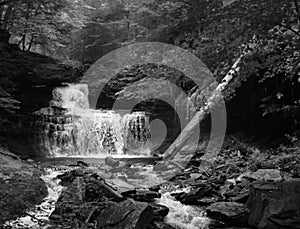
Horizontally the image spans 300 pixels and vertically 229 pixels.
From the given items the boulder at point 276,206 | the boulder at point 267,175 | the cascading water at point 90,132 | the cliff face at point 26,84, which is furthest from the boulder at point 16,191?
the cascading water at point 90,132

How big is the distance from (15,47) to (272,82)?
38.8ft

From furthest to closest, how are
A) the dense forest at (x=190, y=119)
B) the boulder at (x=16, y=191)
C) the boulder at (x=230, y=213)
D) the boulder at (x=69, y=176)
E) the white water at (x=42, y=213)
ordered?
the boulder at (x=69, y=176) → the boulder at (x=230, y=213) → the boulder at (x=16, y=191) → the white water at (x=42, y=213) → the dense forest at (x=190, y=119)

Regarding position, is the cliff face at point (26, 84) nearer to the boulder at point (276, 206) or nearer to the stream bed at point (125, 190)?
the stream bed at point (125, 190)

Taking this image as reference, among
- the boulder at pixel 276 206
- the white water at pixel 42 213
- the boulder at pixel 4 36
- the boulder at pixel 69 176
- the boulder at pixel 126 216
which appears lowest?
the white water at pixel 42 213

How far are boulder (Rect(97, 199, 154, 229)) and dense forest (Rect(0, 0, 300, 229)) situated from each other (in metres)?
0.02

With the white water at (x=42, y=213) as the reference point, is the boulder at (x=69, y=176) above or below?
above

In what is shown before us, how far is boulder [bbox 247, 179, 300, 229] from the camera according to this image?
4520 mm

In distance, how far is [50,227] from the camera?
14.6ft

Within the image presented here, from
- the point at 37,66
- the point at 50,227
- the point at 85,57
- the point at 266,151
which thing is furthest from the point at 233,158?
the point at 85,57

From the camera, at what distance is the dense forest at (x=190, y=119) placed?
14.5 ft

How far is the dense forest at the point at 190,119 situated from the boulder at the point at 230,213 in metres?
0.02

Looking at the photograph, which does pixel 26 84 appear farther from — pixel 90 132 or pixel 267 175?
pixel 267 175

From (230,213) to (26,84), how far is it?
41.3ft

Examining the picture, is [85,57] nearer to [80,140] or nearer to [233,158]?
[80,140]
